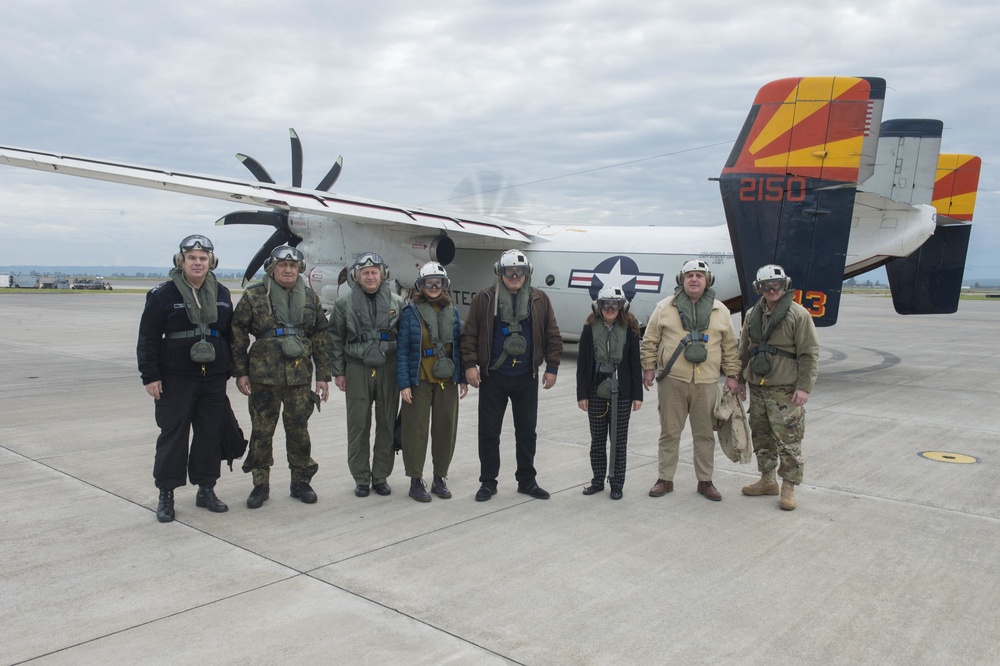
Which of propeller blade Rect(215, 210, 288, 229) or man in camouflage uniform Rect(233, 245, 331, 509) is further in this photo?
propeller blade Rect(215, 210, 288, 229)

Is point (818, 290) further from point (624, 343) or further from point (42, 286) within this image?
point (42, 286)

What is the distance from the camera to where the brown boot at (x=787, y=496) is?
5.95 m

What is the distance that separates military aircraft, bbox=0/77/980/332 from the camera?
1148 centimetres

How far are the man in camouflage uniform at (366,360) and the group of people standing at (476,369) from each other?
12 millimetres

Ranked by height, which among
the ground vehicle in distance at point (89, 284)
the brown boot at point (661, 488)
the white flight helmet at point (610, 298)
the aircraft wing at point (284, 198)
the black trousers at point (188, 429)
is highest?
the aircraft wing at point (284, 198)

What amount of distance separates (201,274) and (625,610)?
12.8 feet

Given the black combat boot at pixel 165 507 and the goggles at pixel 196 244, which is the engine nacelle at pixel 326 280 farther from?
the black combat boot at pixel 165 507

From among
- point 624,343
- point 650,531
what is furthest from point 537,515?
point 624,343

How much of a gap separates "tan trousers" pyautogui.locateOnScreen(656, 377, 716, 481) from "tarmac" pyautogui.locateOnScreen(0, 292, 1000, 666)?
28cm

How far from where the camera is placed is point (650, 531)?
5430mm

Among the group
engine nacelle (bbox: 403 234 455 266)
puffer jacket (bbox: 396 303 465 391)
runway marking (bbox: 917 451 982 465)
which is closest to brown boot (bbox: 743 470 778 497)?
runway marking (bbox: 917 451 982 465)

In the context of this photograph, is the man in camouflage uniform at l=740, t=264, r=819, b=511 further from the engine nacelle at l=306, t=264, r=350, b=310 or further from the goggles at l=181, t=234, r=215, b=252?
the engine nacelle at l=306, t=264, r=350, b=310

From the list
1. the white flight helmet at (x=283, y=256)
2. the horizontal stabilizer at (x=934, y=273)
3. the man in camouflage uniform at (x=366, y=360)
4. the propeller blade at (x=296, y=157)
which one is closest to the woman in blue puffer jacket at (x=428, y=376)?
the man in camouflage uniform at (x=366, y=360)

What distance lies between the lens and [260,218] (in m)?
18.9
